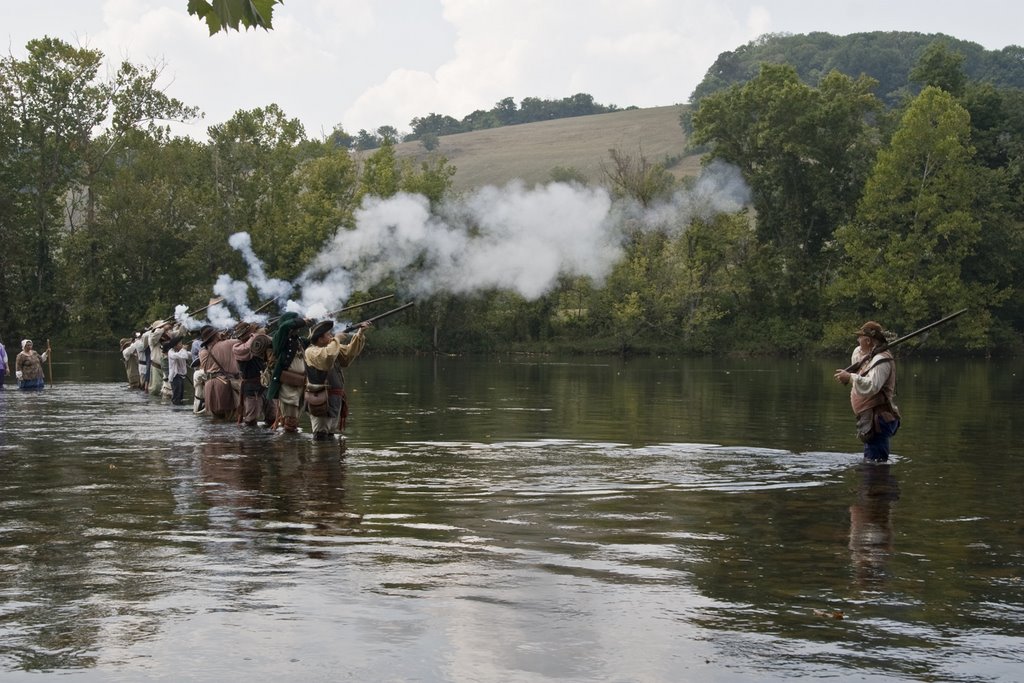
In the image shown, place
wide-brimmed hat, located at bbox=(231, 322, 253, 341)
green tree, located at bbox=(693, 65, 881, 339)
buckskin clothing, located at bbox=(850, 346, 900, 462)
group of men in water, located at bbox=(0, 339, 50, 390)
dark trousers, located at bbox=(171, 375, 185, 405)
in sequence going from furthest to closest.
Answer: green tree, located at bbox=(693, 65, 881, 339) → group of men in water, located at bbox=(0, 339, 50, 390) → dark trousers, located at bbox=(171, 375, 185, 405) → wide-brimmed hat, located at bbox=(231, 322, 253, 341) → buckskin clothing, located at bbox=(850, 346, 900, 462)

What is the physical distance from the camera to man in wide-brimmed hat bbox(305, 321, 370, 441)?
21156 mm

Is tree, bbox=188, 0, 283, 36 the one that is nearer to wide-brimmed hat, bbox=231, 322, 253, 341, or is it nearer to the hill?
wide-brimmed hat, bbox=231, 322, 253, 341

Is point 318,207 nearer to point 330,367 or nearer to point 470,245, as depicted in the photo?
point 470,245

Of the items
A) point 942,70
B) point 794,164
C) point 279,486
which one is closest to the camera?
point 279,486

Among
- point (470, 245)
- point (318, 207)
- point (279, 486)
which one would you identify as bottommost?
point (279, 486)

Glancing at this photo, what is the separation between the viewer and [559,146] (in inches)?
6014

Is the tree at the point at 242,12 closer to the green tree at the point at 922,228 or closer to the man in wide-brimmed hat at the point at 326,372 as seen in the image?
the man in wide-brimmed hat at the point at 326,372

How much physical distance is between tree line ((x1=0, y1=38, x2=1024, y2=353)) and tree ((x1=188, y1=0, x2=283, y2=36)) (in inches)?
2760

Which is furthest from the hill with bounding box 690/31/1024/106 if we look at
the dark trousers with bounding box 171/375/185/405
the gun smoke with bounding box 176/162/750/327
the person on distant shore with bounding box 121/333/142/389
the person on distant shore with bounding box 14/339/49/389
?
the dark trousers with bounding box 171/375/185/405

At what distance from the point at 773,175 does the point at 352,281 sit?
40.0m

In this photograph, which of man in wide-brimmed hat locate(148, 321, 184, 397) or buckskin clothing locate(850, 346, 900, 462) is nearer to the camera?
buckskin clothing locate(850, 346, 900, 462)

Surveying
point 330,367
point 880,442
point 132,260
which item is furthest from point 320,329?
point 132,260

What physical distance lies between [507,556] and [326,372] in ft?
33.0

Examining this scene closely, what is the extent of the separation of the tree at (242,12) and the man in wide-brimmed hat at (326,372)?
14845mm
